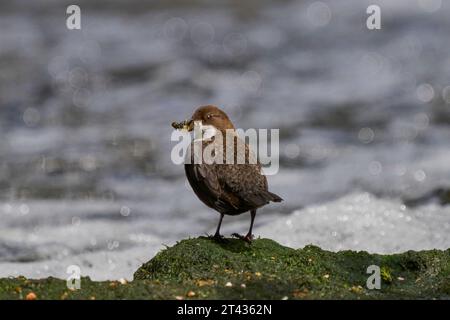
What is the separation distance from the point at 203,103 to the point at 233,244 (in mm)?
11387

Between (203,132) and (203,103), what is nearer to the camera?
(203,132)

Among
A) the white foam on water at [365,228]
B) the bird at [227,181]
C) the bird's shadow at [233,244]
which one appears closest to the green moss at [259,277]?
the bird's shadow at [233,244]

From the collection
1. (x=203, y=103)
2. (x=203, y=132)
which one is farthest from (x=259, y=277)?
(x=203, y=103)

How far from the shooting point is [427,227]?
29.6 feet

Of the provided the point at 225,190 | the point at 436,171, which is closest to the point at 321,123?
the point at 436,171

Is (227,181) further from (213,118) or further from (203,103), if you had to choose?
(203,103)

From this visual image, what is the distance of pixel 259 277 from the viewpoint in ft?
17.2

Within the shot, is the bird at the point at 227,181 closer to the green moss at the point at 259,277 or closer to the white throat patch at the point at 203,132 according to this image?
the white throat patch at the point at 203,132

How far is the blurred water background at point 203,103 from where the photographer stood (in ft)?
31.9

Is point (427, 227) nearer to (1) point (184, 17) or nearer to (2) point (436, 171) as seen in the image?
(2) point (436, 171)

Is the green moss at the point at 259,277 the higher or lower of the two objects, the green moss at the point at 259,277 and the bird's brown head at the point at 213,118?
the lower

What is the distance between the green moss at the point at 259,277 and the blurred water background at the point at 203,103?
2.07 m

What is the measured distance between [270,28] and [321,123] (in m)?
7.57

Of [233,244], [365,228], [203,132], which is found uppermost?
[203,132]
